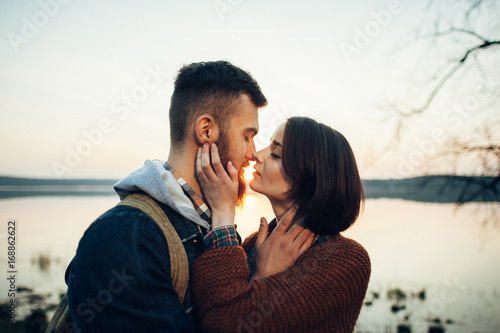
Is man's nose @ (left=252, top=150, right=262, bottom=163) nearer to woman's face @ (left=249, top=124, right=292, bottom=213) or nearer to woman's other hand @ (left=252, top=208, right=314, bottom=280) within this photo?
woman's face @ (left=249, top=124, right=292, bottom=213)

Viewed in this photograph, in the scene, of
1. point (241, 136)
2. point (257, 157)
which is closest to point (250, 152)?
point (257, 157)

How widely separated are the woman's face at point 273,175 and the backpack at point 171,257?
934 millimetres

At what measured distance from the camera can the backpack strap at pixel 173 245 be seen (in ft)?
4.70

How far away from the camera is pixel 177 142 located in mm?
2035

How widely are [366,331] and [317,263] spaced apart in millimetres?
3042

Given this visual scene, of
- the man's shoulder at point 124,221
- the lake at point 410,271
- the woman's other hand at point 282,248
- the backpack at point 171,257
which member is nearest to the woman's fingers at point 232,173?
the woman's other hand at point 282,248

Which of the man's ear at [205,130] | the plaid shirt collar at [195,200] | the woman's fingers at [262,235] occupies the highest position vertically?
the man's ear at [205,130]

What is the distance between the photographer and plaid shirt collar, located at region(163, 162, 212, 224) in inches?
74.0

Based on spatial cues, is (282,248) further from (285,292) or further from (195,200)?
(195,200)

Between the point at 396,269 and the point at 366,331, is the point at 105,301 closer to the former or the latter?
the point at 366,331

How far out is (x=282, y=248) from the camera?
77.9 inches

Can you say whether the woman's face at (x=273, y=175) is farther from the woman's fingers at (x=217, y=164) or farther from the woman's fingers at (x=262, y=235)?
the woman's fingers at (x=217, y=164)

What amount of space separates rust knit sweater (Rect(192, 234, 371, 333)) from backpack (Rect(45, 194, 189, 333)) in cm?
9

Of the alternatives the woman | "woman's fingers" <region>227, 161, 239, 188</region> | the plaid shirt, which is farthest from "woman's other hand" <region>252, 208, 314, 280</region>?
"woman's fingers" <region>227, 161, 239, 188</region>
